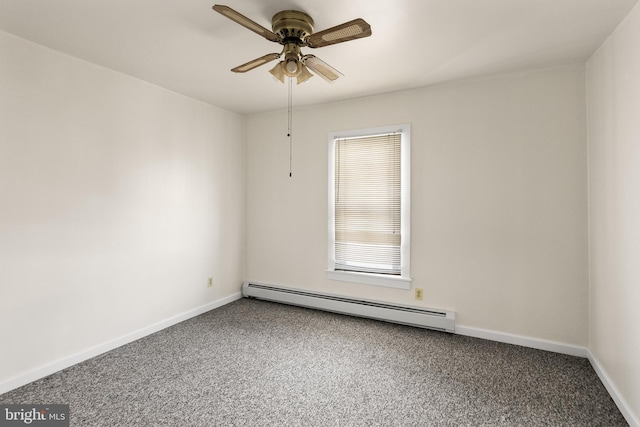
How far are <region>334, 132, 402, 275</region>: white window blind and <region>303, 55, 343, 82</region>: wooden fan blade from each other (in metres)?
1.44

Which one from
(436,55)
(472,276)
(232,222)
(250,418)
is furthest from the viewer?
(232,222)

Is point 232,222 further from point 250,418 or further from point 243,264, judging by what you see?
point 250,418

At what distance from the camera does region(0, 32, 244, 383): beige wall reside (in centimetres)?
229

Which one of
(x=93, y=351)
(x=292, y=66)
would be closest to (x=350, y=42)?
(x=292, y=66)

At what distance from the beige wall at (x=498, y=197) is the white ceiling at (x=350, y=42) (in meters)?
0.29

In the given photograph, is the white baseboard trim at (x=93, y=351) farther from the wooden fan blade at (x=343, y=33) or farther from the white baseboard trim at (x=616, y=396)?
the white baseboard trim at (x=616, y=396)

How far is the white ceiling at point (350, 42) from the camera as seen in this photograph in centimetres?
194

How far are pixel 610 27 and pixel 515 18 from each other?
72cm

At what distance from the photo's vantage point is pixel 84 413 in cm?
197

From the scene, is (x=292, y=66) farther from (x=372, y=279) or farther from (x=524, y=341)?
(x=524, y=341)

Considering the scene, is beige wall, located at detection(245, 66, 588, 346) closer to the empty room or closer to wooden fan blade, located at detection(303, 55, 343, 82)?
the empty room

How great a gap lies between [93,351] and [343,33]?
3238mm

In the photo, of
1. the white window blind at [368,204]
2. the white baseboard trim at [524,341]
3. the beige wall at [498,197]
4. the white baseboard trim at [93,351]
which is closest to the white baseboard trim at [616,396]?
the white baseboard trim at [524,341]

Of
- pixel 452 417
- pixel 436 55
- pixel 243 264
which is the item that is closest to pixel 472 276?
pixel 452 417
